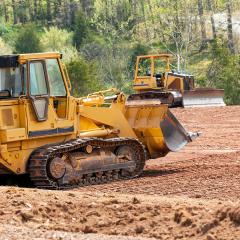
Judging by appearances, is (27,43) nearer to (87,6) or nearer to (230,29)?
(230,29)

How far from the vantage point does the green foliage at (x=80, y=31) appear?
235ft

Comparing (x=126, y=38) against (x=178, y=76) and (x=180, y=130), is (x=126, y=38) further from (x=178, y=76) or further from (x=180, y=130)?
(x=180, y=130)

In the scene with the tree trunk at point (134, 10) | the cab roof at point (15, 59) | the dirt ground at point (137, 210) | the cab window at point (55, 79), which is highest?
the tree trunk at point (134, 10)

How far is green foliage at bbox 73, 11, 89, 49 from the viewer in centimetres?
7169

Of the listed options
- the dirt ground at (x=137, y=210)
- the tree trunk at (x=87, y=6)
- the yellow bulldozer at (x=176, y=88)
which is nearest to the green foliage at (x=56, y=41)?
the tree trunk at (x=87, y=6)

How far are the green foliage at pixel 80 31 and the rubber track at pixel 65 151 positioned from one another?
54610mm

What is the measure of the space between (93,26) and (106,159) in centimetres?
6036

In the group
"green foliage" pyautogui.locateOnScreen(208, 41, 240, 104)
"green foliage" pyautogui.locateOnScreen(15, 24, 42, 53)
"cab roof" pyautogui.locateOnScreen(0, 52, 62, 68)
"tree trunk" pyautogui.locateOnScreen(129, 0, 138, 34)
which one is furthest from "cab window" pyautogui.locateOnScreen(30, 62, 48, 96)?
"tree trunk" pyautogui.locateOnScreen(129, 0, 138, 34)

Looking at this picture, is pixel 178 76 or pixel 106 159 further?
pixel 178 76

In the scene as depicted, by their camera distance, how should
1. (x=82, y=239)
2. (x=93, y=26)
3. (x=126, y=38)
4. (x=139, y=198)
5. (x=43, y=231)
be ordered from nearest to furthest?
(x=82, y=239), (x=43, y=231), (x=139, y=198), (x=126, y=38), (x=93, y=26)

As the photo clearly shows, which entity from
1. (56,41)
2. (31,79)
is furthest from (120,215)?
(56,41)

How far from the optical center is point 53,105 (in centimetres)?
1504

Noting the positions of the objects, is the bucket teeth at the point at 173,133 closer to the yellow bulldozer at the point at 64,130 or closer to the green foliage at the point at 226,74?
the yellow bulldozer at the point at 64,130

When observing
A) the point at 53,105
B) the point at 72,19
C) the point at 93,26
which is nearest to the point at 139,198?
the point at 53,105
